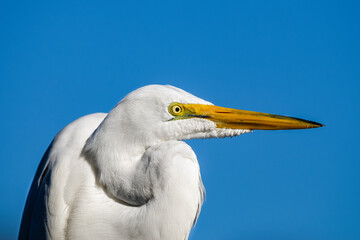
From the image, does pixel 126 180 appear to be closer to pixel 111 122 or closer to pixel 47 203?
pixel 111 122

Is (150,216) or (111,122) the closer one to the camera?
(150,216)

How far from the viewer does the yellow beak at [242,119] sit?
218cm

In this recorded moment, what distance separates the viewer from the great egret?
192 cm

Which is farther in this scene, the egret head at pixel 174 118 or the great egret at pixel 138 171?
the egret head at pixel 174 118

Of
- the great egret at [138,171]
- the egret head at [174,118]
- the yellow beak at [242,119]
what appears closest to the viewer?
the great egret at [138,171]

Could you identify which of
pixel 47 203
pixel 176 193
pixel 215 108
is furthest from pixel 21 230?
pixel 215 108

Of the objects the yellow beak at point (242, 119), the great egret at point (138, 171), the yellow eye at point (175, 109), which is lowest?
the great egret at point (138, 171)

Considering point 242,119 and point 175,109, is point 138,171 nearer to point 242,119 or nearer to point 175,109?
point 175,109

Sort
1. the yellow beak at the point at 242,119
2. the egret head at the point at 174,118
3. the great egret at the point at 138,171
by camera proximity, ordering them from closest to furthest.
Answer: the great egret at the point at 138,171
the egret head at the point at 174,118
the yellow beak at the point at 242,119

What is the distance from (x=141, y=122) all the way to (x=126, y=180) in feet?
0.99

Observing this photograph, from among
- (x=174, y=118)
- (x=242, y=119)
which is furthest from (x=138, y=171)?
(x=242, y=119)

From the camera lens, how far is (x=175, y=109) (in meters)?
2.10

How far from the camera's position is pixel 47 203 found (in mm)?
2193

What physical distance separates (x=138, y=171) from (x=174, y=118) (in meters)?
0.34
